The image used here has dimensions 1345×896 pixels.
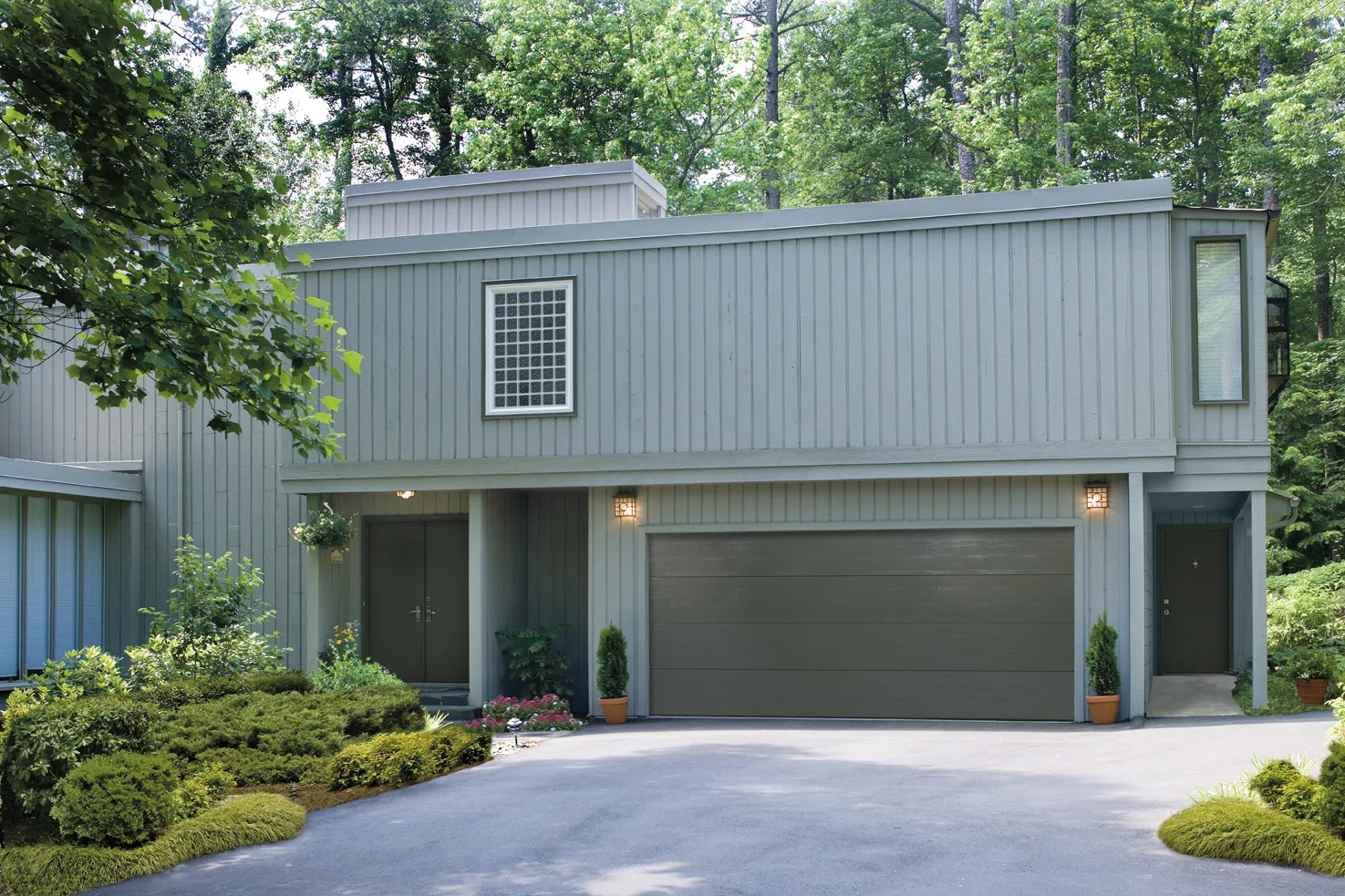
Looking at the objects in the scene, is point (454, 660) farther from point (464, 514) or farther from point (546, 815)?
point (546, 815)

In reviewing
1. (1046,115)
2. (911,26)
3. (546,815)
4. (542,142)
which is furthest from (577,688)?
(911,26)

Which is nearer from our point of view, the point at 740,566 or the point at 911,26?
the point at 740,566

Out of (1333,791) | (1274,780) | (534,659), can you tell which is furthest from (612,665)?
(1333,791)

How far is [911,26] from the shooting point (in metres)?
30.8

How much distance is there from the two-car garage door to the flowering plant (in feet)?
3.78

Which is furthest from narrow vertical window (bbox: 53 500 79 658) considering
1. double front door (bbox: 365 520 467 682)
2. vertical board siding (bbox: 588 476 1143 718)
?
vertical board siding (bbox: 588 476 1143 718)

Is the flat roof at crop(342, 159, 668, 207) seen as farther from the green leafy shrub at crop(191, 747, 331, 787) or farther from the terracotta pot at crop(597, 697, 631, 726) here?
the green leafy shrub at crop(191, 747, 331, 787)

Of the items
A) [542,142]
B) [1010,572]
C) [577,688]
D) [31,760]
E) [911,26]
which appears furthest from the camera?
[911,26]

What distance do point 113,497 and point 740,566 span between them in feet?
24.6

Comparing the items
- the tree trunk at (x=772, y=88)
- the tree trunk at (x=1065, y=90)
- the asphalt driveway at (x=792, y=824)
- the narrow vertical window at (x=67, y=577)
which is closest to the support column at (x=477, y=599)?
the asphalt driveway at (x=792, y=824)

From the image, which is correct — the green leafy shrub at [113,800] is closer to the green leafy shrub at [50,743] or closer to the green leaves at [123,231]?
the green leafy shrub at [50,743]

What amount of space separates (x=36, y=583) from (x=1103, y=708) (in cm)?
1128

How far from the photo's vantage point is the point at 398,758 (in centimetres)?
977

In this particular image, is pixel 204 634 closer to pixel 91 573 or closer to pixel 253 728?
pixel 91 573
